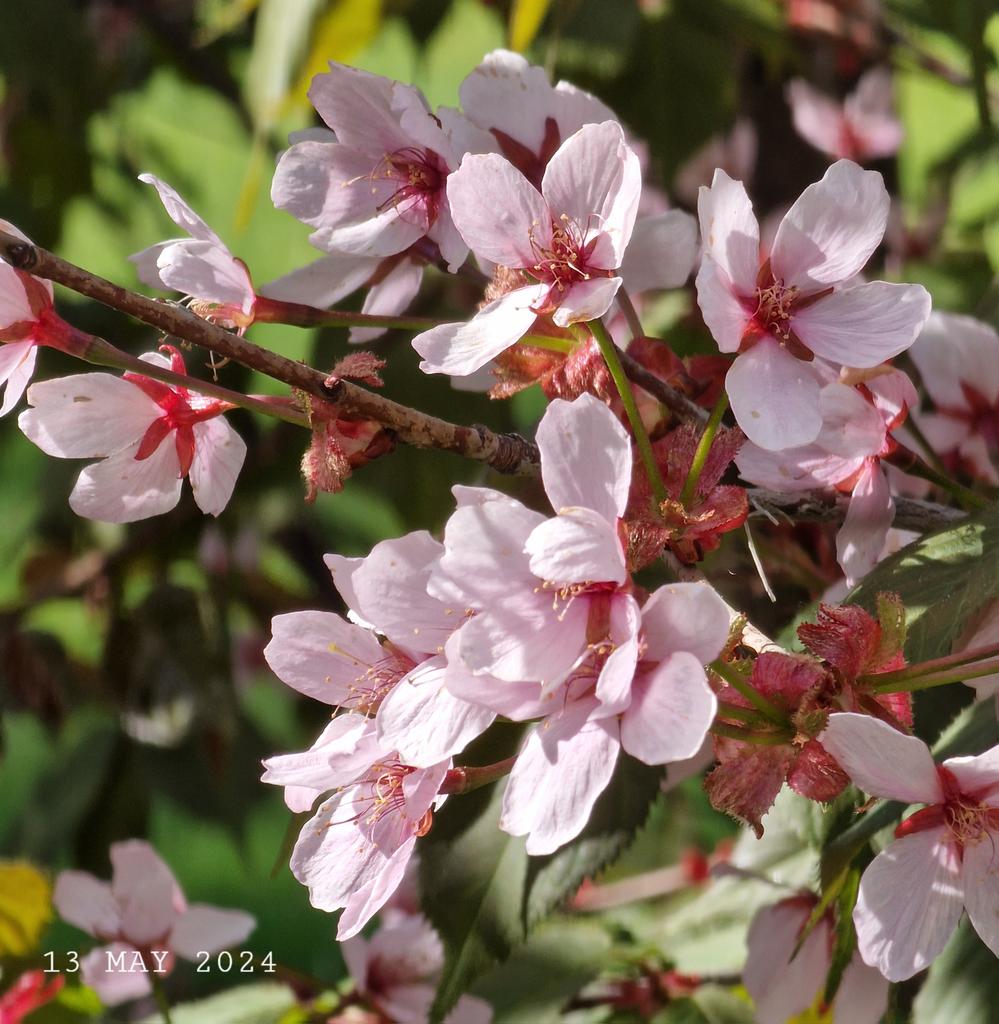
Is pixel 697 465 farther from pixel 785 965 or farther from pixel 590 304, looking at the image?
pixel 785 965

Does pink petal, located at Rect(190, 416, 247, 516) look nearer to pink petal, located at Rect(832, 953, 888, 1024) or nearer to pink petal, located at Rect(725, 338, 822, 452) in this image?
pink petal, located at Rect(725, 338, 822, 452)

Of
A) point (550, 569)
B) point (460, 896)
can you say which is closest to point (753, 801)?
point (550, 569)

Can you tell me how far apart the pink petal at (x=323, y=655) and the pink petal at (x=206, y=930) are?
30cm

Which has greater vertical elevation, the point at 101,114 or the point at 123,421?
the point at 123,421

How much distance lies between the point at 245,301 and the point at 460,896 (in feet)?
0.78

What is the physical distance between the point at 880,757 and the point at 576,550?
95mm

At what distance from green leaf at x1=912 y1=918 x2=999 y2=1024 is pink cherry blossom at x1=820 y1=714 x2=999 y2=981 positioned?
0.14m

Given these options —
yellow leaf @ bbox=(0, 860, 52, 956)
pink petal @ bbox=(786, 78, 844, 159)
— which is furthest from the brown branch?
pink petal @ bbox=(786, 78, 844, 159)

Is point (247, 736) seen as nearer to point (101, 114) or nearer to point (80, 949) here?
point (80, 949)

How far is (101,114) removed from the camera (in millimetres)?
1206

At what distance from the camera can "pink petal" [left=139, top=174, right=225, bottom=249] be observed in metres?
0.37

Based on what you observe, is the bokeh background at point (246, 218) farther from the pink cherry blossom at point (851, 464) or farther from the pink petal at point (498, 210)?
the pink petal at point (498, 210)

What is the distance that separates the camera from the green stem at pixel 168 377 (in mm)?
340

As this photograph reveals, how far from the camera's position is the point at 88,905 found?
0.64 m
